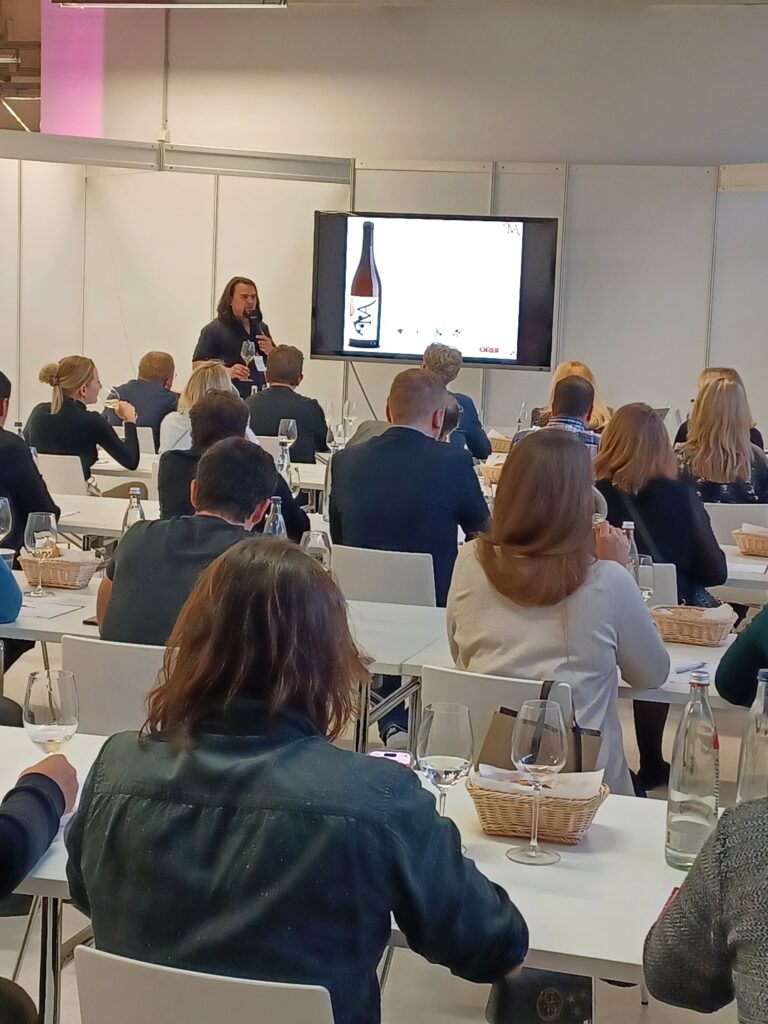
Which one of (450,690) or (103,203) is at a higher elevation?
(103,203)

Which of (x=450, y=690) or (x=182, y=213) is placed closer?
(x=450, y=690)

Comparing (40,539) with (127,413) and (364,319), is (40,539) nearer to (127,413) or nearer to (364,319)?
(127,413)

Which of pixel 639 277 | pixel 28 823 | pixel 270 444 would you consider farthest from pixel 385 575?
pixel 639 277

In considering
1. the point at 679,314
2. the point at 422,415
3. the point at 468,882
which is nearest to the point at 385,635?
the point at 422,415

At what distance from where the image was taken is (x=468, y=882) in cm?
164

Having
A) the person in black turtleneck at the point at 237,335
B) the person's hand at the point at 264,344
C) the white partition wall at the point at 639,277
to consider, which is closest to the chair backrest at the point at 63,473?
the person in black turtleneck at the point at 237,335

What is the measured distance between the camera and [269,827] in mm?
1547

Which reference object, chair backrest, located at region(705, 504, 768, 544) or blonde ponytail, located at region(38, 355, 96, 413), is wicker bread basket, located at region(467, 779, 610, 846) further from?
blonde ponytail, located at region(38, 355, 96, 413)

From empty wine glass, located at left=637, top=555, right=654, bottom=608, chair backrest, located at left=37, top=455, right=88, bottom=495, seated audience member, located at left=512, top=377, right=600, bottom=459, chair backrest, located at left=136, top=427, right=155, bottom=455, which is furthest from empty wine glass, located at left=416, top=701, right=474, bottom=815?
chair backrest, located at left=136, top=427, right=155, bottom=455

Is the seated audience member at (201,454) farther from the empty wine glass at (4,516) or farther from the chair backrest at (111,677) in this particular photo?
the chair backrest at (111,677)

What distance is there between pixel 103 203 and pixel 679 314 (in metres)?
4.93

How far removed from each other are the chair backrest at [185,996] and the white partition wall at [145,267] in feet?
32.7

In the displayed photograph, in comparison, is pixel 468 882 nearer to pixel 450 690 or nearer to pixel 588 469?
pixel 450 690

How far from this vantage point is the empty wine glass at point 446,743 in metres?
2.03
